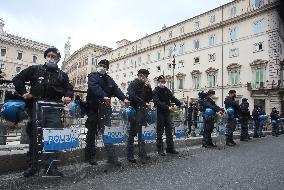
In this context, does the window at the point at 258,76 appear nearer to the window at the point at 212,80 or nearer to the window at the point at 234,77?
the window at the point at 234,77

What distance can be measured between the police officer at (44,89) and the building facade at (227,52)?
27.7 metres

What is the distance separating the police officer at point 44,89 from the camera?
14.8 feet

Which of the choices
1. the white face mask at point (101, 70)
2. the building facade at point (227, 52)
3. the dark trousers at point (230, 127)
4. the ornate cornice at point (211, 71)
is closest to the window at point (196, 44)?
the building facade at point (227, 52)

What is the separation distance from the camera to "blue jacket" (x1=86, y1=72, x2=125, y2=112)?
5.41 m

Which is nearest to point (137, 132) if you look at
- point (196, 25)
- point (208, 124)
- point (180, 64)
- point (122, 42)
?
point (208, 124)

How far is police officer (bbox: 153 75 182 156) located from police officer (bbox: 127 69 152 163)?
2.17 feet

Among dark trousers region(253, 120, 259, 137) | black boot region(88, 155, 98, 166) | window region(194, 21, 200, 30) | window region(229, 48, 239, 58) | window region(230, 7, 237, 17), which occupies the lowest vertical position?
dark trousers region(253, 120, 259, 137)

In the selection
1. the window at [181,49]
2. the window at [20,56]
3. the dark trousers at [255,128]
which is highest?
the window at [20,56]

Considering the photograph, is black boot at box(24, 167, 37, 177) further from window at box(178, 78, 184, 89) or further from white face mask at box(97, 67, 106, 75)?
window at box(178, 78, 184, 89)

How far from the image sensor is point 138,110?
6.48 m

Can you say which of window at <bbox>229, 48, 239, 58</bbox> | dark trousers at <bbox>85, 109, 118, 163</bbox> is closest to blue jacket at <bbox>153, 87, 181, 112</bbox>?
dark trousers at <bbox>85, 109, 118, 163</bbox>

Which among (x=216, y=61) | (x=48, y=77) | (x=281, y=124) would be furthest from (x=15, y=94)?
(x=216, y=61)

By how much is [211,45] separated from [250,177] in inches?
1580

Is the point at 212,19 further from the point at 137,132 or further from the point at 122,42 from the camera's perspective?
the point at 137,132
